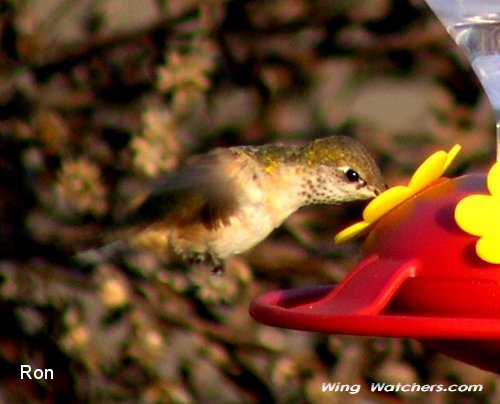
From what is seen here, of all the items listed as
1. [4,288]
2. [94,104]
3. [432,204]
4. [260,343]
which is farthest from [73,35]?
[432,204]

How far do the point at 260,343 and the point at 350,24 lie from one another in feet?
3.68

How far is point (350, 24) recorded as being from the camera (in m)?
4.00

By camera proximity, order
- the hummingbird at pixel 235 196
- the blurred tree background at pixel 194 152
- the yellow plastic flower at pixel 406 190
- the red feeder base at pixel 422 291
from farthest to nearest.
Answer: the blurred tree background at pixel 194 152, the hummingbird at pixel 235 196, the yellow plastic flower at pixel 406 190, the red feeder base at pixel 422 291

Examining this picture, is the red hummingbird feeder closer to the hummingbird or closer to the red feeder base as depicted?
the red feeder base

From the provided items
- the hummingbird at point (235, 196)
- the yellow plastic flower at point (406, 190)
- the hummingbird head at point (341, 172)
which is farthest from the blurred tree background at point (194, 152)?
the yellow plastic flower at point (406, 190)

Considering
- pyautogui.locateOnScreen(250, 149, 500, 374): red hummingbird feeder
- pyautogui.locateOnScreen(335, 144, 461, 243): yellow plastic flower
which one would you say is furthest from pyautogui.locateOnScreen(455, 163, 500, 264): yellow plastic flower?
pyautogui.locateOnScreen(335, 144, 461, 243): yellow plastic flower

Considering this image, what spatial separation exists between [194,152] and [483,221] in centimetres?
226

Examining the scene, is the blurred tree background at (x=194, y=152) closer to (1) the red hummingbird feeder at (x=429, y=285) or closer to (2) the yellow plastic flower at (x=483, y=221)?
(1) the red hummingbird feeder at (x=429, y=285)

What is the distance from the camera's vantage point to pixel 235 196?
328cm

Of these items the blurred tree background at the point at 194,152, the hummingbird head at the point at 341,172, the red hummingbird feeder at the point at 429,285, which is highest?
the blurred tree background at the point at 194,152

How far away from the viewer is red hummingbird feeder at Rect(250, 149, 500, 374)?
69.2 inches

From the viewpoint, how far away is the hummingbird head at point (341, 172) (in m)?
3.06

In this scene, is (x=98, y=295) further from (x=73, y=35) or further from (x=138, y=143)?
(x=73, y=35)

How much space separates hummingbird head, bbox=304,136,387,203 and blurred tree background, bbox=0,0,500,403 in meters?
0.65
